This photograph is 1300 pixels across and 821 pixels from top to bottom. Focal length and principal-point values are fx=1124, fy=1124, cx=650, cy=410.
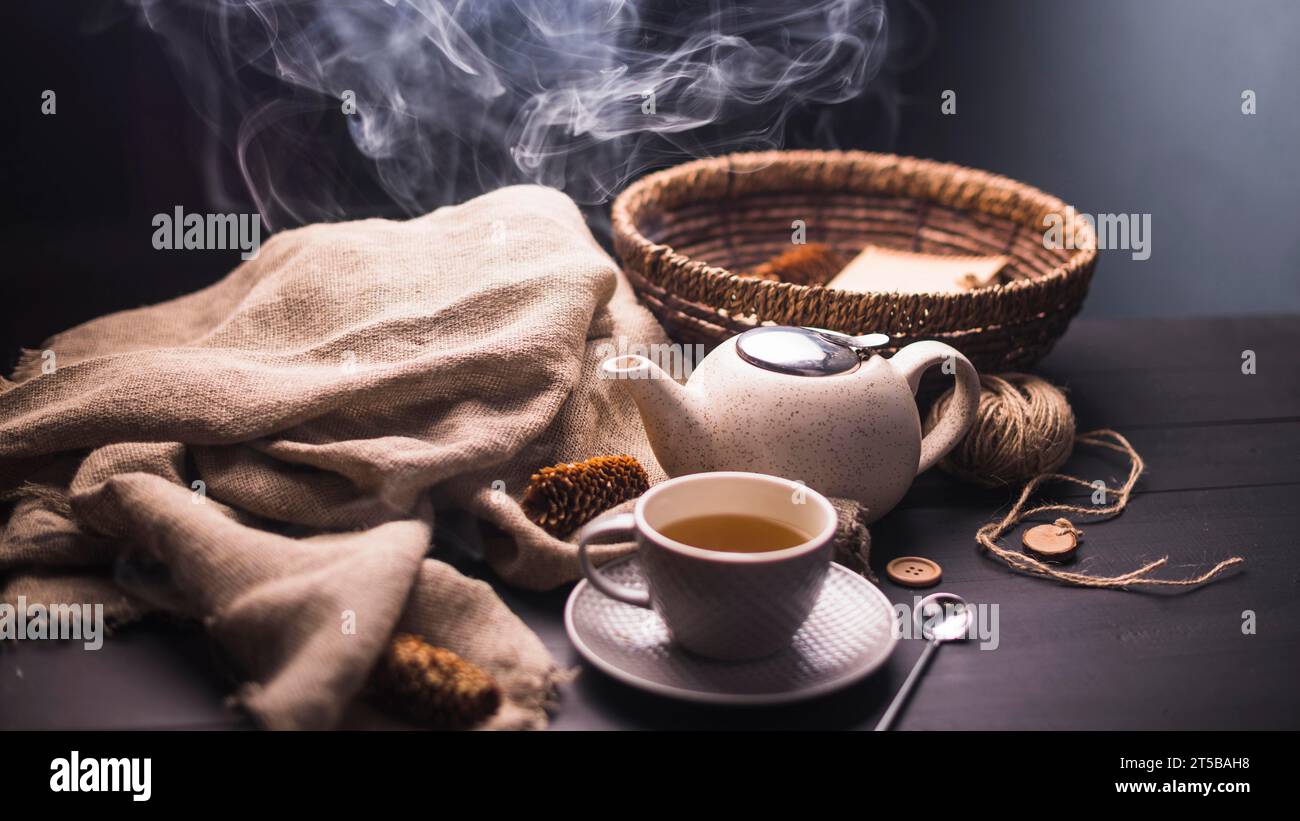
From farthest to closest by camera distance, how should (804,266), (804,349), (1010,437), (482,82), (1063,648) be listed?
(482,82) < (804,266) < (1010,437) < (804,349) < (1063,648)

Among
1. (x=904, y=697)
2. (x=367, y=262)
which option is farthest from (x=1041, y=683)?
(x=367, y=262)

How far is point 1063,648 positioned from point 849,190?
2.82 feet

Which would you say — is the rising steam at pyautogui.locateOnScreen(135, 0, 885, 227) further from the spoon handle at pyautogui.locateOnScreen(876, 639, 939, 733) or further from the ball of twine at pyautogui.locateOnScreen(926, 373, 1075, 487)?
the spoon handle at pyautogui.locateOnScreen(876, 639, 939, 733)

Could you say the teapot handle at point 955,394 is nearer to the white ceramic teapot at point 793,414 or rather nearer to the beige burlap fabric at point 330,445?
the white ceramic teapot at point 793,414

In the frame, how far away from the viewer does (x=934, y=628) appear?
2.93ft

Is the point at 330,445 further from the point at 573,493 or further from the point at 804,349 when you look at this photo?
the point at 804,349

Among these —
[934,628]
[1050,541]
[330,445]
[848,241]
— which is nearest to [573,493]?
[330,445]

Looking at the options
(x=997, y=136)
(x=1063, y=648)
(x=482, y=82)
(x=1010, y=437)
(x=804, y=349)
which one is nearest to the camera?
(x=1063, y=648)

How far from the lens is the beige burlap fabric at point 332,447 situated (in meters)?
0.79

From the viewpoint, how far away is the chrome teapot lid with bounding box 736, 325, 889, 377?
970 mm

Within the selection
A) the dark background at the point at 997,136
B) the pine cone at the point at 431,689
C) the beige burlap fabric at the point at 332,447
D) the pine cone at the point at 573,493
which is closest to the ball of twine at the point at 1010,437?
the beige burlap fabric at the point at 332,447

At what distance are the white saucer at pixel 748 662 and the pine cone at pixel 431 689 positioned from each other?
8cm

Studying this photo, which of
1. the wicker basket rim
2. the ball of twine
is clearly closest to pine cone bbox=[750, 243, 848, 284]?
the wicker basket rim

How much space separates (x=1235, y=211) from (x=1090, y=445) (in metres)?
0.93
